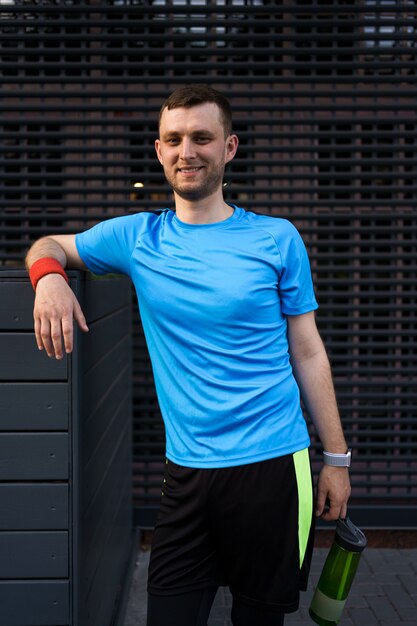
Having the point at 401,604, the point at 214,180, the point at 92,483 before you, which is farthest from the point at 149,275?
the point at 401,604

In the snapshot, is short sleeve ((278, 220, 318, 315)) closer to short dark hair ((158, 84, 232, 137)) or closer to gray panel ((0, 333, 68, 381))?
short dark hair ((158, 84, 232, 137))

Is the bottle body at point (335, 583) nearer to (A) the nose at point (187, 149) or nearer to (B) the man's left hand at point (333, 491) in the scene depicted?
(B) the man's left hand at point (333, 491)

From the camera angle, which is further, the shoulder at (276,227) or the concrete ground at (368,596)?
the concrete ground at (368,596)

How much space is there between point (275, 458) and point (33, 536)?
84cm

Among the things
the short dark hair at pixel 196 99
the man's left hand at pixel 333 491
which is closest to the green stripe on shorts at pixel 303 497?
the man's left hand at pixel 333 491

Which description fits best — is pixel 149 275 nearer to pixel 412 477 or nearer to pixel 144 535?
pixel 144 535

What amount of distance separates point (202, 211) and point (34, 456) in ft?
3.19

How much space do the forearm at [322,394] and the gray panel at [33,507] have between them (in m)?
0.88

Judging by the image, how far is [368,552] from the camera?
4.94 meters

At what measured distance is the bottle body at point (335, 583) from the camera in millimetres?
2436

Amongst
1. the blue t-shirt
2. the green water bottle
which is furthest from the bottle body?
the blue t-shirt

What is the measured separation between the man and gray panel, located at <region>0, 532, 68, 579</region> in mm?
304

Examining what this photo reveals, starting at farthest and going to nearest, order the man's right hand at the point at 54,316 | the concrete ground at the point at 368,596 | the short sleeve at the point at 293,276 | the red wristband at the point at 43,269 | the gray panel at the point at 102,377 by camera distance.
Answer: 1. the concrete ground at the point at 368,596
2. the gray panel at the point at 102,377
3. the short sleeve at the point at 293,276
4. the red wristband at the point at 43,269
5. the man's right hand at the point at 54,316

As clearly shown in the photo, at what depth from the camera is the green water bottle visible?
2432 mm
